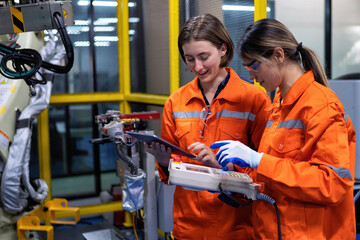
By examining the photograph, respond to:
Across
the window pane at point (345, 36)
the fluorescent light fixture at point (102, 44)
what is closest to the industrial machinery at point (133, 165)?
the fluorescent light fixture at point (102, 44)

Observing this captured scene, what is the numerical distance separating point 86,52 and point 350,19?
7.32 metres

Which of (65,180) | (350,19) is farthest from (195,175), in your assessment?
Answer: (350,19)

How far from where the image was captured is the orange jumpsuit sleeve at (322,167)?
1.25 meters

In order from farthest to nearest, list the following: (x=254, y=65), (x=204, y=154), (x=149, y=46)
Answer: (x=149, y=46)
(x=204, y=154)
(x=254, y=65)

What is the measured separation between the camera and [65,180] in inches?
274

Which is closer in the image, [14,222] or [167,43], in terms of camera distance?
[14,222]

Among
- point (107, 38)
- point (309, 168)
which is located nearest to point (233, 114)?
point (309, 168)

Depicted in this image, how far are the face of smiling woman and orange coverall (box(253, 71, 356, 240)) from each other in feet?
1.36

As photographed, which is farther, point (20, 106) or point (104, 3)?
point (104, 3)

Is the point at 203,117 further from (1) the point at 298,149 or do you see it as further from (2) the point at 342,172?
(2) the point at 342,172

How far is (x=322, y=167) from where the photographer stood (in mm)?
1257

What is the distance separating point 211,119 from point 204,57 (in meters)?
0.27

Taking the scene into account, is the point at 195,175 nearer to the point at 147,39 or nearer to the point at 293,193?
the point at 293,193

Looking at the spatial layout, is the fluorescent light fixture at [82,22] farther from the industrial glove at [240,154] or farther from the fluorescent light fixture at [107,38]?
the industrial glove at [240,154]
